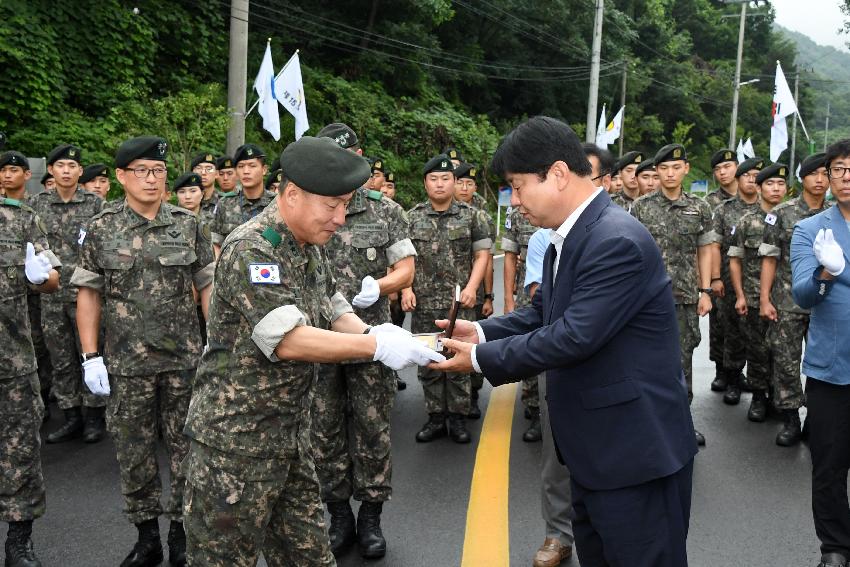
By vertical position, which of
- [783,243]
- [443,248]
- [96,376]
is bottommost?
[96,376]

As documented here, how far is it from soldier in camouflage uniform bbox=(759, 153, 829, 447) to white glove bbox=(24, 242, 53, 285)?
540cm

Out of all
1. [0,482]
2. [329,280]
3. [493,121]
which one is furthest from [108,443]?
[493,121]

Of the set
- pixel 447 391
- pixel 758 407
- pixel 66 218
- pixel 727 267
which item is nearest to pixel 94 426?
pixel 66 218

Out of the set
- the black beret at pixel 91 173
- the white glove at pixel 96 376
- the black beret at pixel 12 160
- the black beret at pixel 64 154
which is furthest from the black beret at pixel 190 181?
the white glove at pixel 96 376

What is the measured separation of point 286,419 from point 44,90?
14.4 metres

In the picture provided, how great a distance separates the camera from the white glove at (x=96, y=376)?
4.41 m

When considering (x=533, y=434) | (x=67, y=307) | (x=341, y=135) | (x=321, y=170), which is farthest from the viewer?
(x=67, y=307)

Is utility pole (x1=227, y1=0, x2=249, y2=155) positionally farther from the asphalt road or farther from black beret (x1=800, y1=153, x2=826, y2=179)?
black beret (x1=800, y1=153, x2=826, y2=179)

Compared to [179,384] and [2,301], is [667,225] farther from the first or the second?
[2,301]

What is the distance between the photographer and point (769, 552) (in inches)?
175

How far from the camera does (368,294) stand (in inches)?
191

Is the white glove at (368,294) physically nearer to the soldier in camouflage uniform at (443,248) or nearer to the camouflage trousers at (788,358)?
the soldier in camouflage uniform at (443,248)

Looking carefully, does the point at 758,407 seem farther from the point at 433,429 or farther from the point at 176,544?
the point at 176,544

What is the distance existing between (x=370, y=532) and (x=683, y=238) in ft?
13.1
